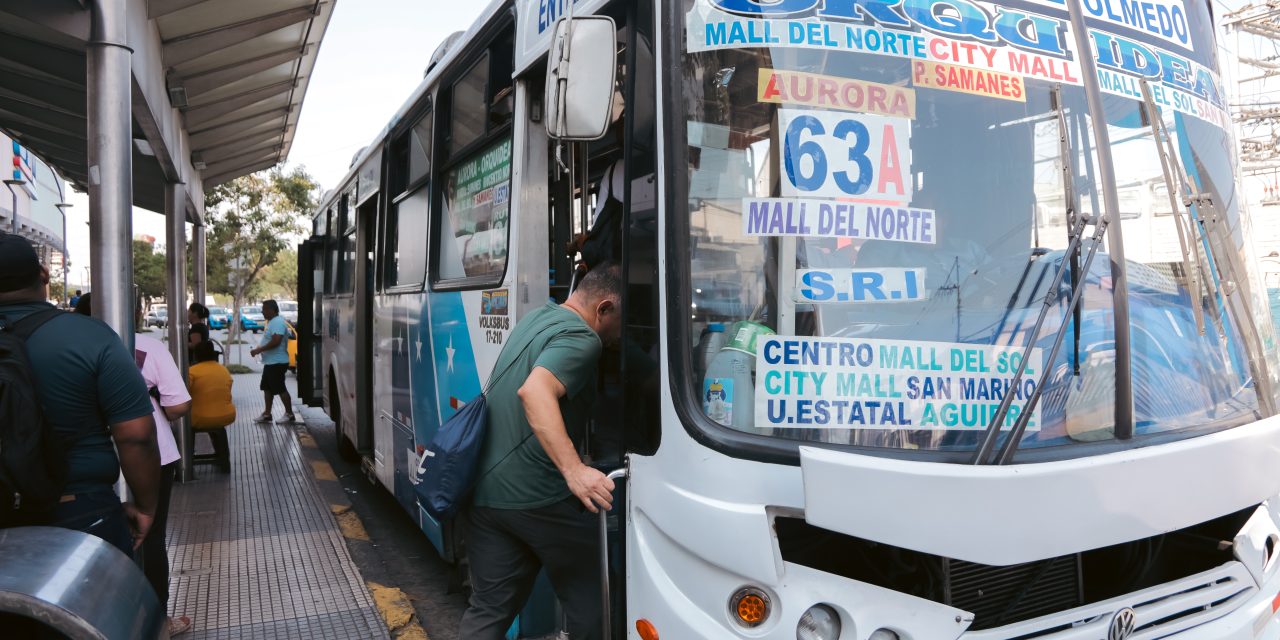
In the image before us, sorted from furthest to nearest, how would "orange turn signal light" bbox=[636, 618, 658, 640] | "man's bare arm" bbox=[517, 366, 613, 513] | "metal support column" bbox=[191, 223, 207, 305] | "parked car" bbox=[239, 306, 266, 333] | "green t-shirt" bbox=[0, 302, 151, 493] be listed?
"parked car" bbox=[239, 306, 266, 333]
"metal support column" bbox=[191, 223, 207, 305]
"green t-shirt" bbox=[0, 302, 151, 493]
"man's bare arm" bbox=[517, 366, 613, 513]
"orange turn signal light" bbox=[636, 618, 658, 640]

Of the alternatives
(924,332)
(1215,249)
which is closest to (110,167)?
(924,332)

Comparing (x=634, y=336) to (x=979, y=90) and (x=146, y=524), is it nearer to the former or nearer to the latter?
(x=979, y=90)

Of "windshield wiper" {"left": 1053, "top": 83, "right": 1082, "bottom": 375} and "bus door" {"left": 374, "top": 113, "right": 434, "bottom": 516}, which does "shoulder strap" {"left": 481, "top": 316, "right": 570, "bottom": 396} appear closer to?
"windshield wiper" {"left": 1053, "top": 83, "right": 1082, "bottom": 375}

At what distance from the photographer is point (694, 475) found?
242 cm

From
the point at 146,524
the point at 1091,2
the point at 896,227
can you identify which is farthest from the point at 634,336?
the point at 146,524

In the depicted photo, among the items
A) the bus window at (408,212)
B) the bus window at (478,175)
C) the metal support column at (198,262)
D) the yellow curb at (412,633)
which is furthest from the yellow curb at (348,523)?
the metal support column at (198,262)

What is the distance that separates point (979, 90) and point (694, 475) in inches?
54.9

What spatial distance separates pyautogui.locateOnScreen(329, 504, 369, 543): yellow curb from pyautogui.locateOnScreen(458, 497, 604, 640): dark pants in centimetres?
371

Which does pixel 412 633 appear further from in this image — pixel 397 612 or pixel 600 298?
pixel 600 298

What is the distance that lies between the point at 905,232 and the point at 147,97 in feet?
19.8

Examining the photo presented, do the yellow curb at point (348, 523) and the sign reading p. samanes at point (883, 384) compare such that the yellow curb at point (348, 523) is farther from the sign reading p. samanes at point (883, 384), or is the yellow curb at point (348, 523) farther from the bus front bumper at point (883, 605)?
→ the sign reading p. samanes at point (883, 384)

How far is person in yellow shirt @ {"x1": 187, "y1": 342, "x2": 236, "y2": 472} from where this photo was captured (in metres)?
7.60

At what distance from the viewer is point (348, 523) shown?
265 inches

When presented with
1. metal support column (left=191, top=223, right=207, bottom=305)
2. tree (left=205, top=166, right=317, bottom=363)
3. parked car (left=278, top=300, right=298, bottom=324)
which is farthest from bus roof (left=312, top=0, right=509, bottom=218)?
tree (left=205, top=166, right=317, bottom=363)
